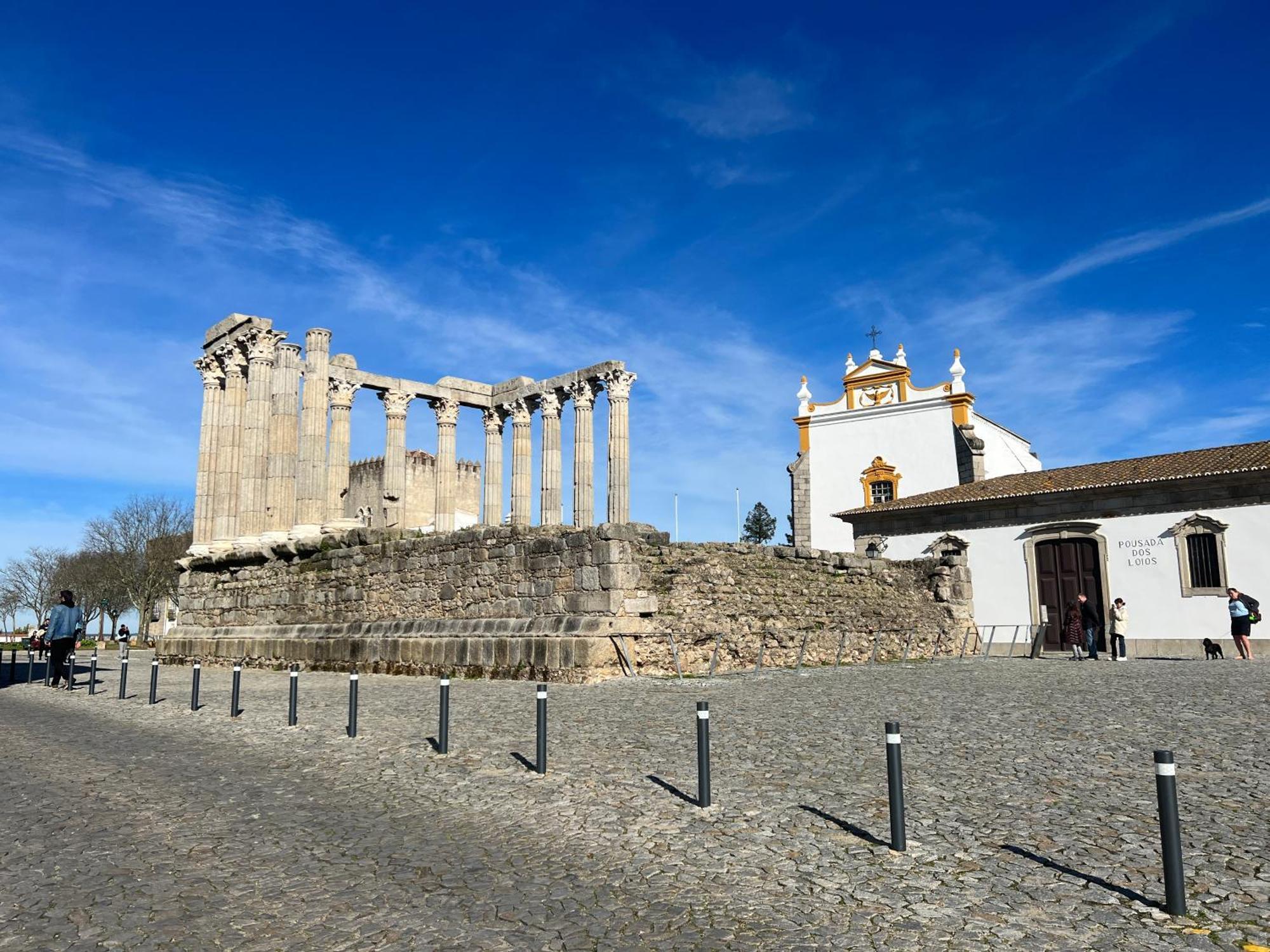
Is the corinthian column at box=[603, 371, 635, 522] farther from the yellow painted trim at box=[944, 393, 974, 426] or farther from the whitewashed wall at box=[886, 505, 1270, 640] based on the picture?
the yellow painted trim at box=[944, 393, 974, 426]

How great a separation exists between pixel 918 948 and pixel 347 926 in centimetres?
235

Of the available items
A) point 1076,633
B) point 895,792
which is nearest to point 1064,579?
point 1076,633

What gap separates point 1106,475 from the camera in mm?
25828

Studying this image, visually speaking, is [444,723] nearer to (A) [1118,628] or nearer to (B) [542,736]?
(B) [542,736]

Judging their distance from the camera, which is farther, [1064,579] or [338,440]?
[338,440]

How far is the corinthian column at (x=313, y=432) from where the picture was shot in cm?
2581

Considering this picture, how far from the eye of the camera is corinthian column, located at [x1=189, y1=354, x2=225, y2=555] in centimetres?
2856

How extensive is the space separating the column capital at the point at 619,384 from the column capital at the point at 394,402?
24.7 feet

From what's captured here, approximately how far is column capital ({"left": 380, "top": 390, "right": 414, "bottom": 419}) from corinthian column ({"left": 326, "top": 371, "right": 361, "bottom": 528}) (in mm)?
1527

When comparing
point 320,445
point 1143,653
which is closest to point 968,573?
point 1143,653

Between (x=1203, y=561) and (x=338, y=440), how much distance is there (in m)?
24.4

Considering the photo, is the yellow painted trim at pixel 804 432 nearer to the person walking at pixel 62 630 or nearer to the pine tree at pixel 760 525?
the person walking at pixel 62 630

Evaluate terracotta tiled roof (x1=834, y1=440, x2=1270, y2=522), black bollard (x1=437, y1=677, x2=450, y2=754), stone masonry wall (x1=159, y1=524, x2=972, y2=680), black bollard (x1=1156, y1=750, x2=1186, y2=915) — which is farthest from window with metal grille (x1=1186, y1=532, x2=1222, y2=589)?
black bollard (x1=1156, y1=750, x2=1186, y2=915)

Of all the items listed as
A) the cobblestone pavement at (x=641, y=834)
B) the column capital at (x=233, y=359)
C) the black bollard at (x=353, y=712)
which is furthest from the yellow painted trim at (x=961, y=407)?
the black bollard at (x=353, y=712)
